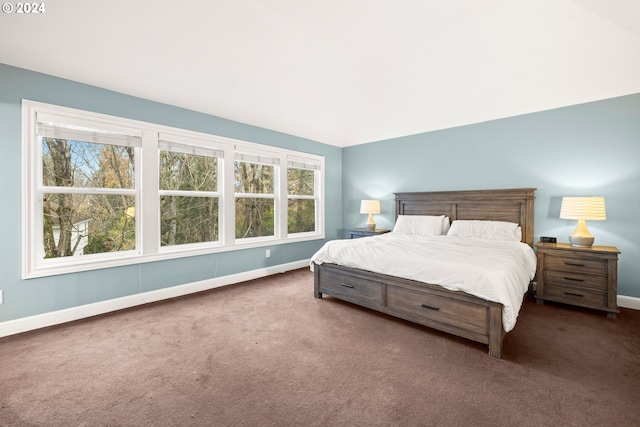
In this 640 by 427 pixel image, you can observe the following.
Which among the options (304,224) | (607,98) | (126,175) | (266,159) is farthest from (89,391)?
(607,98)

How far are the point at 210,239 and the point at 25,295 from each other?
1882 mm

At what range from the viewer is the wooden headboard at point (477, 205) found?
142 inches

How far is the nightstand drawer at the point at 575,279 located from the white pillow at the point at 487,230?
1.79 ft

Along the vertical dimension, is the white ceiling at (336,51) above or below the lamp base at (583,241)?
above

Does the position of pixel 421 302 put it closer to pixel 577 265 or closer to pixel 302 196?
pixel 577 265

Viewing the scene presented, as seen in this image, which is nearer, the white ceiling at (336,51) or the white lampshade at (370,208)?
the white ceiling at (336,51)

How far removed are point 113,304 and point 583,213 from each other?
5248 mm

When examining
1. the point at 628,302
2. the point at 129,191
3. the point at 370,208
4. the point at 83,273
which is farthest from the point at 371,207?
the point at 83,273

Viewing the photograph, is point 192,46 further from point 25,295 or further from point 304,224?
point 304,224

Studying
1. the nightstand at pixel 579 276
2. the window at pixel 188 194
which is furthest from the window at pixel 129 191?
the nightstand at pixel 579 276

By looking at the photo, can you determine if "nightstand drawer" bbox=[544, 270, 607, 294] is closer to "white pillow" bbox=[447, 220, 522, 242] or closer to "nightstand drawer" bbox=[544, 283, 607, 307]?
"nightstand drawer" bbox=[544, 283, 607, 307]

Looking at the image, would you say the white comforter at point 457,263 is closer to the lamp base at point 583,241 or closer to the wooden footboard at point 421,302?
the wooden footboard at point 421,302

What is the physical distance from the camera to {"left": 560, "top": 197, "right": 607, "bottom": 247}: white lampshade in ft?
9.48

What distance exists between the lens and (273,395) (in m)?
1.64
